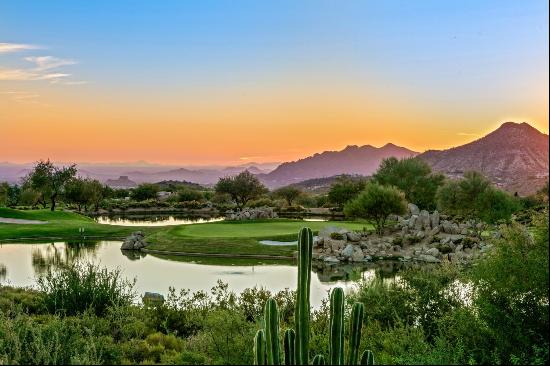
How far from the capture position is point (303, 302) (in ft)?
18.5

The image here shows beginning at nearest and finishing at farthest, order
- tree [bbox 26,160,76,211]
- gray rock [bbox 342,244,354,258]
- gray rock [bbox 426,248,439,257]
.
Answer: gray rock [bbox 342,244,354,258]
gray rock [bbox 426,248,439,257]
tree [bbox 26,160,76,211]

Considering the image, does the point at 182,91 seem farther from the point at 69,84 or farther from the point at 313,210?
the point at 313,210

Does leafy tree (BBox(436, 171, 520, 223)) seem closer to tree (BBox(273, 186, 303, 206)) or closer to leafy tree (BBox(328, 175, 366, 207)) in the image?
leafy tree (BBox(328, 175, 366, 207))

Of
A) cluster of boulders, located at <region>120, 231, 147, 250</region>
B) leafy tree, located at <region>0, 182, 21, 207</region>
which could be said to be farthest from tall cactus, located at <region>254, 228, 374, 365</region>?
leafy tree, located at <region>0, 182, 21, 207</region>

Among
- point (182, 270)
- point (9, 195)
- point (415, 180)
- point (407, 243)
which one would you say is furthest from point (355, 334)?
point (9, 195)

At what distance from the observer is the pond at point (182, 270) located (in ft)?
61.0

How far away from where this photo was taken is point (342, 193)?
5769 centimetres

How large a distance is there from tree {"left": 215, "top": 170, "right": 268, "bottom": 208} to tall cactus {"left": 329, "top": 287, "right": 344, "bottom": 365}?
6063 centimetres

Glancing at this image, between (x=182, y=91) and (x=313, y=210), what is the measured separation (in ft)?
109

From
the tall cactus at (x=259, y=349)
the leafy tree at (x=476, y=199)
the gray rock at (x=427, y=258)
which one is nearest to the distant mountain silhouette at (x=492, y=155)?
the leafy tree at (x=476, y=199)

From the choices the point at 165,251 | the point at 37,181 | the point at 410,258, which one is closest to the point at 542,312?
the point at 410,258

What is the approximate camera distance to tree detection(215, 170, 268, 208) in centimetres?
6612

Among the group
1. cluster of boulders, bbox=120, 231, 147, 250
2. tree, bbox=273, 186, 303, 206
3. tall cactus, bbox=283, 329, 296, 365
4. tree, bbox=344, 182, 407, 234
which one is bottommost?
cluster of boulders, bbox=120, 231, 147, 250

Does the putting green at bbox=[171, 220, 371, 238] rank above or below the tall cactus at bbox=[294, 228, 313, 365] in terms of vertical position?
below
